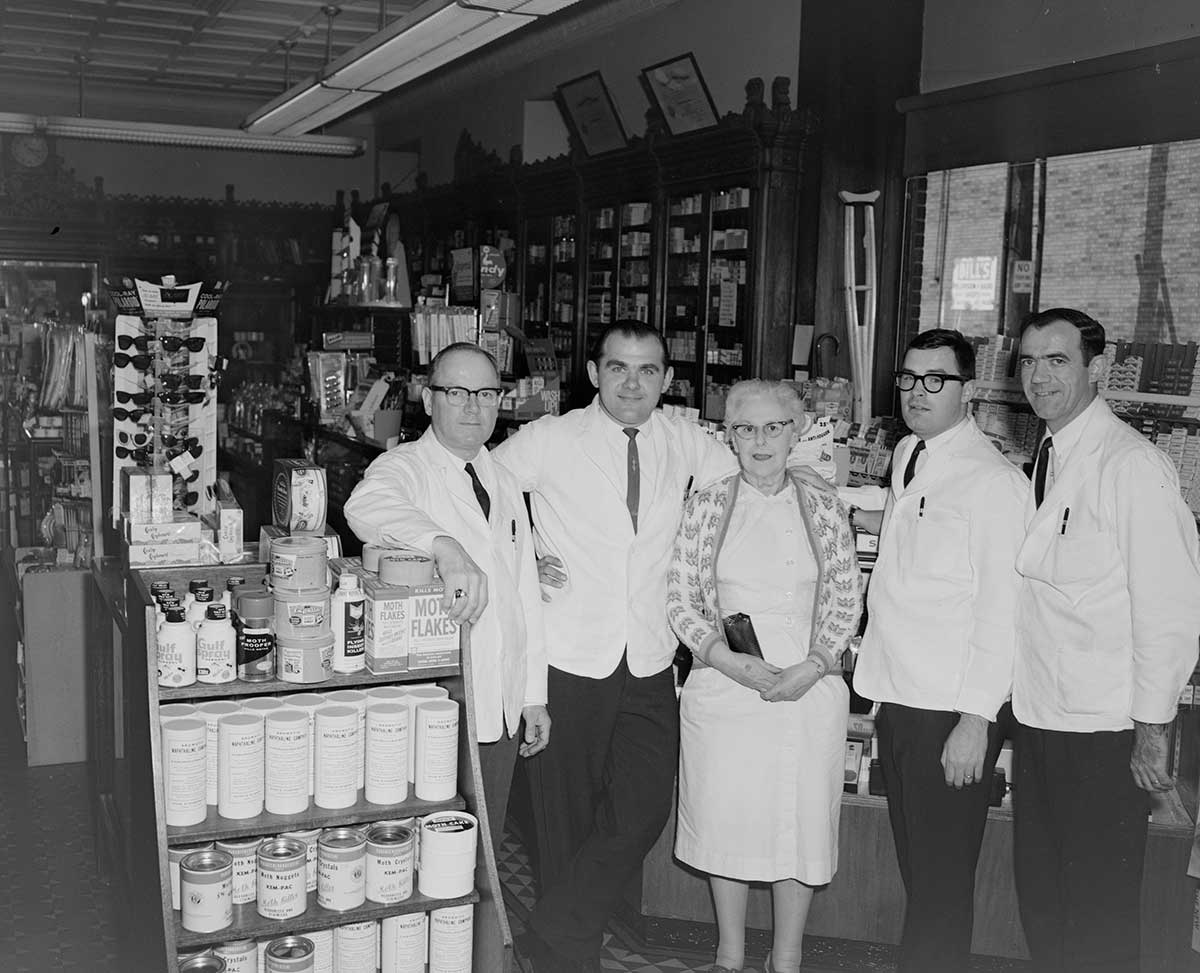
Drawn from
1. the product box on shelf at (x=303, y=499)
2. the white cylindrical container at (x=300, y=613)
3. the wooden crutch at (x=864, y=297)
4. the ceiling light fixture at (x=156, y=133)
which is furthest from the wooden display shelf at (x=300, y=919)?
the ceiling light fixture at (x=156, y=133)

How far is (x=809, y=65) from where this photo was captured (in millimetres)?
7578

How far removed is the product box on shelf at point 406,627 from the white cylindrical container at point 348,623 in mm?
17

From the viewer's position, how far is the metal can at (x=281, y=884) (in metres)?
2.45

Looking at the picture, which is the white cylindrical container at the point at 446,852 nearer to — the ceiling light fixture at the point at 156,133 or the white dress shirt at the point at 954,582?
the white dress shirt at the point at 954,582

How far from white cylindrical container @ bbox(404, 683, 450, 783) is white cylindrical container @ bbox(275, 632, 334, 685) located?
0.67 feet

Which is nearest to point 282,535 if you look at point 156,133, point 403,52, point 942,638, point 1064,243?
point 942,638

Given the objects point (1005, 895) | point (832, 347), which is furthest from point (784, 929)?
point (832, 347)

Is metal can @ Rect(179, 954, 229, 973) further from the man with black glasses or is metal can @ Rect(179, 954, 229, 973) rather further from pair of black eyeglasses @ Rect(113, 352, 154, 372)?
pair of black eyeglasses @ Rect(113, 352, 154, 372)

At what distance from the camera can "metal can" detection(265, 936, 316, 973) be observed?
8.00ft

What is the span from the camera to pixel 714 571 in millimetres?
3096

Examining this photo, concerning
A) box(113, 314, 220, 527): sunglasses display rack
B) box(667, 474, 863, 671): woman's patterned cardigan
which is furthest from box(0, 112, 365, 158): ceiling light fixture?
box(667, 474, 863, 671): woman's patterned cardigan

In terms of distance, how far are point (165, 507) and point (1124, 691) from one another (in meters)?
2.54

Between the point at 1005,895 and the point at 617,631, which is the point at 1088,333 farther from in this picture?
the point at 1005,895

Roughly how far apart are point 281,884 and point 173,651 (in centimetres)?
52
